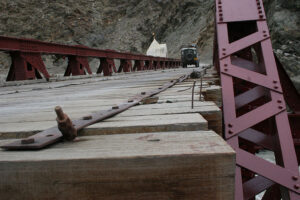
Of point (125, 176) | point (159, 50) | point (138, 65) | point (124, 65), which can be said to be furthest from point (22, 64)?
point (159, 50)

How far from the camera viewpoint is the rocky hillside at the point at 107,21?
50.6 m

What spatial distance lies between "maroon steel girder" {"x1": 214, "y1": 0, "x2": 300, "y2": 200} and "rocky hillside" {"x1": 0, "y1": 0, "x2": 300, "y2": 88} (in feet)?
142

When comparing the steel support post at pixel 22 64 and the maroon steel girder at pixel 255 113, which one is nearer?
the maroon steel girder at pixel 255 113

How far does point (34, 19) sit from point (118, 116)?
60482mm

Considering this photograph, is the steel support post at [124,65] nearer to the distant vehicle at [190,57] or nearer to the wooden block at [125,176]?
the wooden block at [125,176]

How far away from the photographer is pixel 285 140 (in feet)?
5.98

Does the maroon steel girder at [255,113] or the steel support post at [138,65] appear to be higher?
the steel support post at [138,65]

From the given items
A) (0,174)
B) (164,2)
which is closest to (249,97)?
(0,174)

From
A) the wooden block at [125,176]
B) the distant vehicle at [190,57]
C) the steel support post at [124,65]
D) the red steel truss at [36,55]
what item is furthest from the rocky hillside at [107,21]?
the wooden block at [125,176]

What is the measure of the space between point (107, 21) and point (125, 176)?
6134cm

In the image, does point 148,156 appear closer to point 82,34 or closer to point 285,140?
point 285,140

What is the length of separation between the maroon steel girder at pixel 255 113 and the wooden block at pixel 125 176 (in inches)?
41.7

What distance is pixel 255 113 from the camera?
6.28 feet

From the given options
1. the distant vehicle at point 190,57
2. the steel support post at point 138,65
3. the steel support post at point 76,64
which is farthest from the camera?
the distant vehicle at point 190,57
